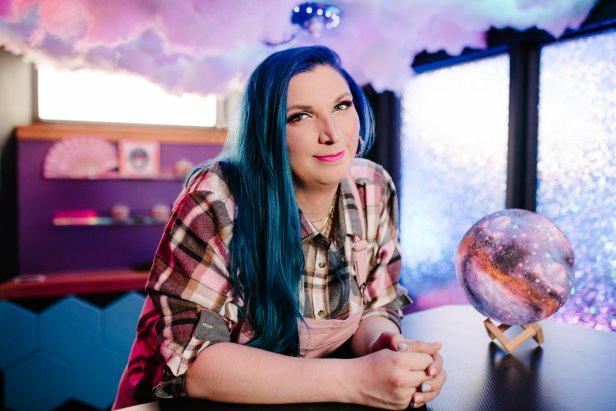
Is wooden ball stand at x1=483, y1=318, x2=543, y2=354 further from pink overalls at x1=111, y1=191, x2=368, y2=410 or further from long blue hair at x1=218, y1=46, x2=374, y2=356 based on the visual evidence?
long blue hair at x1=218, y1=46, x2=374, y2=356

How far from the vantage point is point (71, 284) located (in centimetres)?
284

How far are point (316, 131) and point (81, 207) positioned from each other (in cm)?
258

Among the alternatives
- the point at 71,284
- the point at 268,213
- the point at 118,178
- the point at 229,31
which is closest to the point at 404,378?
the point at 268,213

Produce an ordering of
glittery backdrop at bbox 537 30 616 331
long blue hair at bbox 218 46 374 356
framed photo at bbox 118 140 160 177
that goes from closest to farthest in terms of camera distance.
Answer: long blue hair at bbox 218 46 374 356 → glittery backdrop at bbox 537 30 616 331 → framed photo at bbox 118 140 160 177

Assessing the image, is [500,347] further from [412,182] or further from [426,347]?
[412,182]

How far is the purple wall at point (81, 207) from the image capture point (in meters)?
2.98

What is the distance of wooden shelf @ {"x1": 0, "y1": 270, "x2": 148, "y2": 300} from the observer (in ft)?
8.97

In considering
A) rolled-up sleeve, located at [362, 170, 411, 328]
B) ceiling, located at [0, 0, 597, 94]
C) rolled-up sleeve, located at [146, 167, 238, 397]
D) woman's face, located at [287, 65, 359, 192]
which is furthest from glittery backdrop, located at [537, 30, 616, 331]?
rolled-up sleeve, located at [146, 167, 238, 397]

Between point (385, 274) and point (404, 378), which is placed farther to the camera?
point (385, 274)

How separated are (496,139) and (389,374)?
8.05 ft

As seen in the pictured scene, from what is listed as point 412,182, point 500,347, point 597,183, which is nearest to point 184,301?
point 500,347

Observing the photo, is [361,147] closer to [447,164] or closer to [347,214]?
[347,214]

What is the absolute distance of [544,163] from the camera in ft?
8.58

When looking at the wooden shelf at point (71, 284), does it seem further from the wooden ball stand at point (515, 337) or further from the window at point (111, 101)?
the wooden ball stand at point (515, 337)
